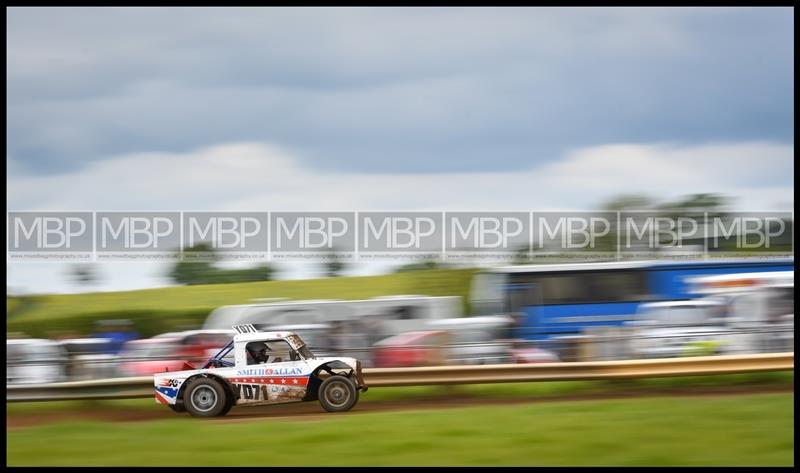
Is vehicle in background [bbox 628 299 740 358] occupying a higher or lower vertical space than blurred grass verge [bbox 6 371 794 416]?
higher

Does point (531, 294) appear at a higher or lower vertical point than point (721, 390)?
higher

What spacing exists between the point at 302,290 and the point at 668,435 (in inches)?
707

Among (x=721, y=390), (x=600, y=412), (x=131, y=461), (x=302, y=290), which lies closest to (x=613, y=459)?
(x=600, y=412)

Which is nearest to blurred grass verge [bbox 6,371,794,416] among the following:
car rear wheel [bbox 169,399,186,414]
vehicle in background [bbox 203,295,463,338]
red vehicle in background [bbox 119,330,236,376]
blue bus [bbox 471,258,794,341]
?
A: red vehicle in background [bbox 119,330,236,376]

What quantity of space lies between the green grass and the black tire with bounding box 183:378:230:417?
195 millimetres

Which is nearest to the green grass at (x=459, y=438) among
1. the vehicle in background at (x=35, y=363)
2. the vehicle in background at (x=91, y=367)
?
the vehicle in background at (x=91, y=367)

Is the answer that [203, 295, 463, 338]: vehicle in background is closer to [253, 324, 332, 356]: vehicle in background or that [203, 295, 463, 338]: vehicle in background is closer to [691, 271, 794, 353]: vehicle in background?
[253, 324, 332, 356]: vehicle in background

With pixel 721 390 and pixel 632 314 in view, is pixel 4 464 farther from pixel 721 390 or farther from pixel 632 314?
pixel 632 314

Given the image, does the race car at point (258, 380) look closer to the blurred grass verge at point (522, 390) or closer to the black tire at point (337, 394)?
the black tire at point (337, 394)

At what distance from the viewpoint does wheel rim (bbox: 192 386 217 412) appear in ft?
37.9

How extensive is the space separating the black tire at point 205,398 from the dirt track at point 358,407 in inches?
6.5

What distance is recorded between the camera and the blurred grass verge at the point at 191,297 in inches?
964

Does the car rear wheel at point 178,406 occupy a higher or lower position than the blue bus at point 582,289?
lower

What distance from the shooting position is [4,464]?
9008mm
